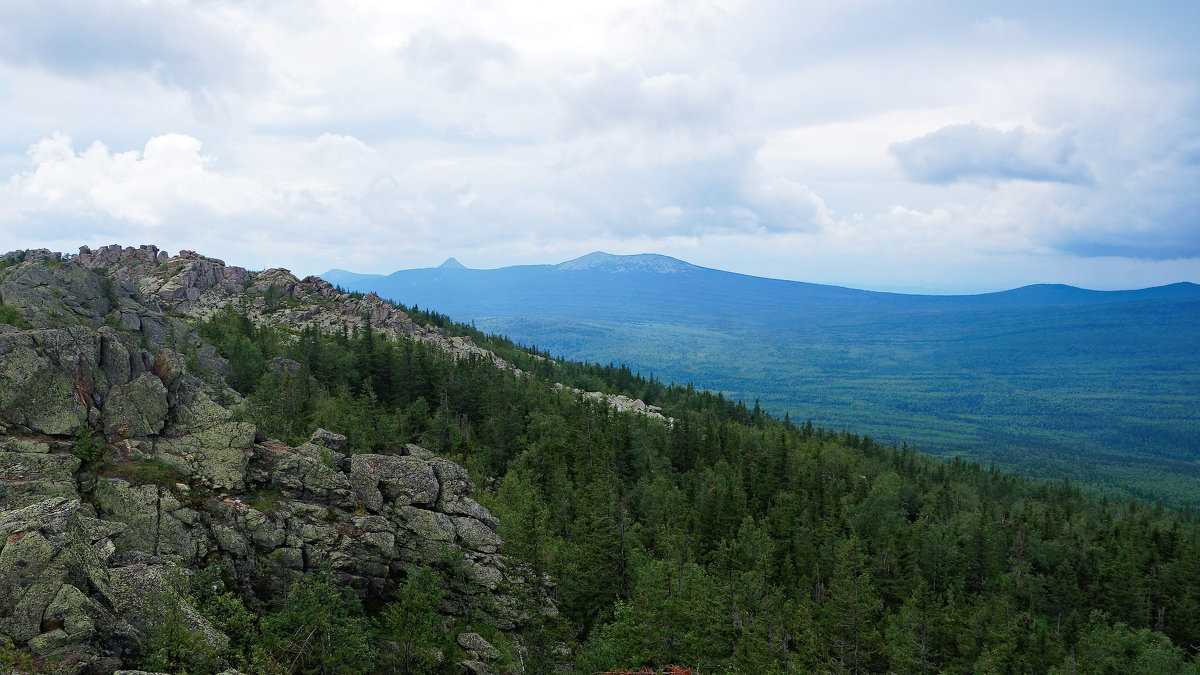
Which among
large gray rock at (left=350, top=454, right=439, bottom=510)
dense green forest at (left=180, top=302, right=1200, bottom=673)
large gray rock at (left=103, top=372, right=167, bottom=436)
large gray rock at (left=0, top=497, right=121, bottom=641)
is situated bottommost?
dense green forest at (left=180, top=302, right=1200, bottom=673)

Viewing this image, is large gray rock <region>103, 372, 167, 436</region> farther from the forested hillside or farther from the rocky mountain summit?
the forested hillside

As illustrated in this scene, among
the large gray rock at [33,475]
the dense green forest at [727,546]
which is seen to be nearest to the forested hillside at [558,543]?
the large gray rock at [33,475]

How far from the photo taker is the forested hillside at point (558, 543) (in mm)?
31281

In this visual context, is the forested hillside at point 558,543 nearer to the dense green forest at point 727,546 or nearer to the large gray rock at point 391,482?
the large gray rock at point 391,482

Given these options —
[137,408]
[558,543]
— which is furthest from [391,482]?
[137,408]

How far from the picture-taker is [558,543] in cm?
5012

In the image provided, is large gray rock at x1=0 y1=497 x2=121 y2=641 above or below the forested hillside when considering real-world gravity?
above

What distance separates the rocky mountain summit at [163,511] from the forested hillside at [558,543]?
0.20m

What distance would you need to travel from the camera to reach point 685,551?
6259 cm

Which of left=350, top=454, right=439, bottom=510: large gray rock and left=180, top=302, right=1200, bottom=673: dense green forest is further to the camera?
left=180, top=302, right=1200, bottom=673: dense green forest

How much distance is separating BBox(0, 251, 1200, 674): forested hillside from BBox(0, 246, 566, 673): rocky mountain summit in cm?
20

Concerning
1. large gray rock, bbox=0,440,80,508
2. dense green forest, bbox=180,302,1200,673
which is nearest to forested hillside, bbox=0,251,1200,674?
large gray rock, bbox=0,440,80,508

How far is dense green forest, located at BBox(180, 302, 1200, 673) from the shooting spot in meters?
42.2

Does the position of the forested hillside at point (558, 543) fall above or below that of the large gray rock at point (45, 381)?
below
